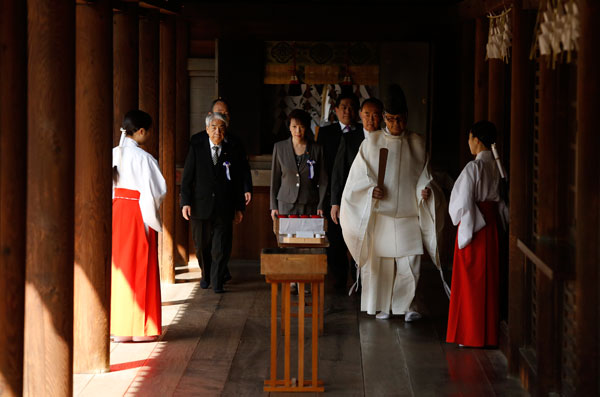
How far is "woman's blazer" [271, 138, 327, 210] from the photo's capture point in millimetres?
8375

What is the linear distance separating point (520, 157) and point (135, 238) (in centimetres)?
278

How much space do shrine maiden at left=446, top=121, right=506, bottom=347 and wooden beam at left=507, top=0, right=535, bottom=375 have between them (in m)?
0.57

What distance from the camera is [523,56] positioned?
5898 mm

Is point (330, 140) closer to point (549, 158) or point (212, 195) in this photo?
point (212, 195)

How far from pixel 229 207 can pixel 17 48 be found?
4.32 metres

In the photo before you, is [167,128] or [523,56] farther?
[167,128]

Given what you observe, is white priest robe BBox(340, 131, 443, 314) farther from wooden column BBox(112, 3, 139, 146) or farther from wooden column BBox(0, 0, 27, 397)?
wooden column BBox(0, 0, 27, 397)

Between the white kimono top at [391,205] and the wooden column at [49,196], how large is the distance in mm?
3115

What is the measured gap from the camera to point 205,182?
8602 mm

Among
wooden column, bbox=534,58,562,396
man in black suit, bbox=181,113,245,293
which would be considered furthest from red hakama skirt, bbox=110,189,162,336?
wooden column, bbox=534,58,562,396

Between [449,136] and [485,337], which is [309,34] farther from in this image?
[485,337]

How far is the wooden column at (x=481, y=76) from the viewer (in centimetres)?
848

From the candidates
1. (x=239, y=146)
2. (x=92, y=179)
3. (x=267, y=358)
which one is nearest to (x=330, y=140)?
(x=239, y=146)

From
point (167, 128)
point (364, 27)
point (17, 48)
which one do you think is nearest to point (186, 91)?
point (167, 128)
